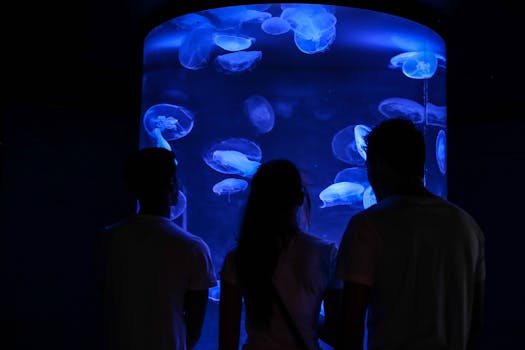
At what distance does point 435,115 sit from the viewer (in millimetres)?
3820

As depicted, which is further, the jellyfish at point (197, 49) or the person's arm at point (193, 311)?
the jellyfish at point (197, 49)

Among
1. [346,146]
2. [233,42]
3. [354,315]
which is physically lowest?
[354,315]

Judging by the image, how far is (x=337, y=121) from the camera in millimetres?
3555

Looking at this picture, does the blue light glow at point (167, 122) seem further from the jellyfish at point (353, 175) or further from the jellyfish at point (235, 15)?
the jellyfish at point (353, 175)

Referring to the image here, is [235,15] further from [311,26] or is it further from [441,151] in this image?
[441,151]

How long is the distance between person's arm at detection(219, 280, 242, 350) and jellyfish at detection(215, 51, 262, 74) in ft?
5.89

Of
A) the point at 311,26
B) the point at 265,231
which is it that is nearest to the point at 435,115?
the point at 311,26

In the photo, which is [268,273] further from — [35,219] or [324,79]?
[35,219]

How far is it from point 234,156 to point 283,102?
1.38 ft

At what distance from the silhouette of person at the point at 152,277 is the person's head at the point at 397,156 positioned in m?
0.71

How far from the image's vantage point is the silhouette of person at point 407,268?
181 centimetres

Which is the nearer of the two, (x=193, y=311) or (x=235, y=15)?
(x=193, y=311)

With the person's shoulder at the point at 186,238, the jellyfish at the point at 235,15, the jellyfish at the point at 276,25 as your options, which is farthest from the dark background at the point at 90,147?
the person's shoulder at the point at 186,238

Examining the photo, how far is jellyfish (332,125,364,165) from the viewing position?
3545mm
